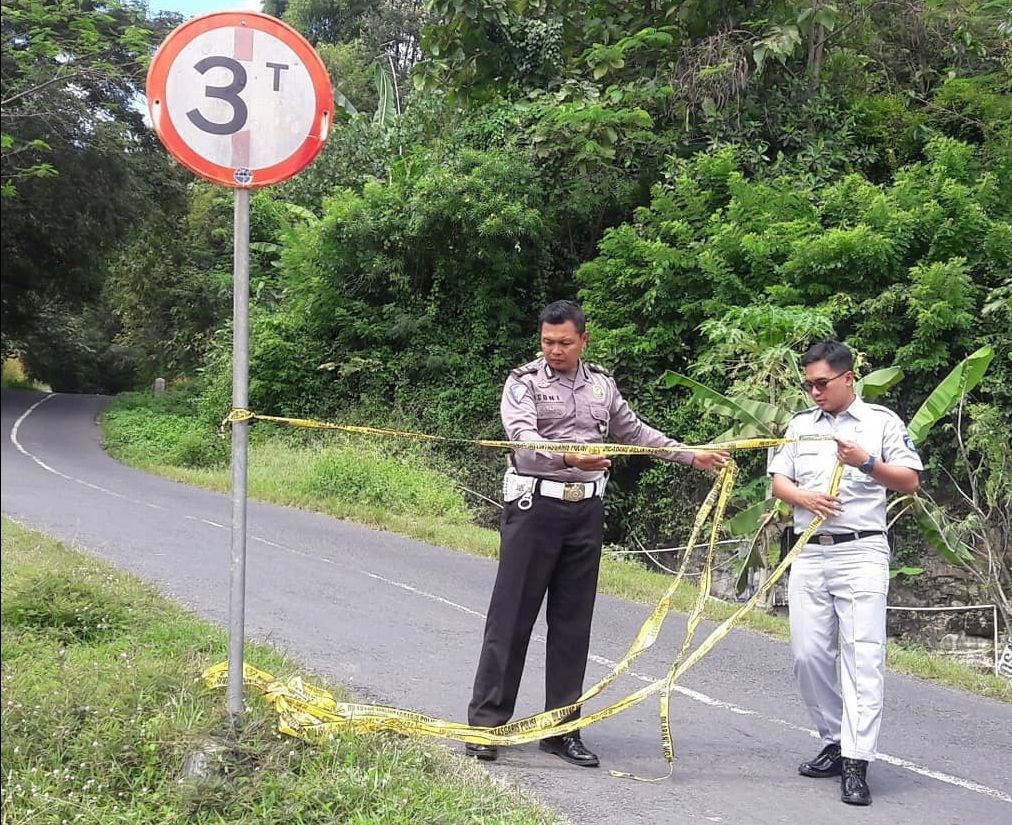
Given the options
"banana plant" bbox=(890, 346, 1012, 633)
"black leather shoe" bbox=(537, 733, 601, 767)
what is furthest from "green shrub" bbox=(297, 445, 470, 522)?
"black leather shoe" bbox=(537, 733, 601, 767)

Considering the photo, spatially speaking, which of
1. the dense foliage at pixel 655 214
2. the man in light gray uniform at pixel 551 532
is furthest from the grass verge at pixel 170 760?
the dense foliage at pixel 655 214

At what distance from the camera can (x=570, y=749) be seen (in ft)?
14.8

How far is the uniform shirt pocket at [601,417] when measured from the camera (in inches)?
178

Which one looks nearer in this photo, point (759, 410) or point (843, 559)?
point (843, 559)

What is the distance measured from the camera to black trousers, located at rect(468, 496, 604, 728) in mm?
4414

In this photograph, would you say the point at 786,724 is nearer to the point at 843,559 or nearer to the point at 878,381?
the point at 843,559

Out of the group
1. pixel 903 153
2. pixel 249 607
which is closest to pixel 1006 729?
pixel 249 607

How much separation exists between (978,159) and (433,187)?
7735 millimetres

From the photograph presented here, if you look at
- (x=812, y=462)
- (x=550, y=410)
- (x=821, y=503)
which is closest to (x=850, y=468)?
(x=812, y=462)

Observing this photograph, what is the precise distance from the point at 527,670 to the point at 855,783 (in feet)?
7.95

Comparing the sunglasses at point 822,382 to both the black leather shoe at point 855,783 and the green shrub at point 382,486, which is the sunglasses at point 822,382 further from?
the green shrub at point 382,486

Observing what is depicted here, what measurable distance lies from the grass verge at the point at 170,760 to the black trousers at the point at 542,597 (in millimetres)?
381

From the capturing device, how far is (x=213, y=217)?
4.41 meters

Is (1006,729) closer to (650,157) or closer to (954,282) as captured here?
(954,282)
